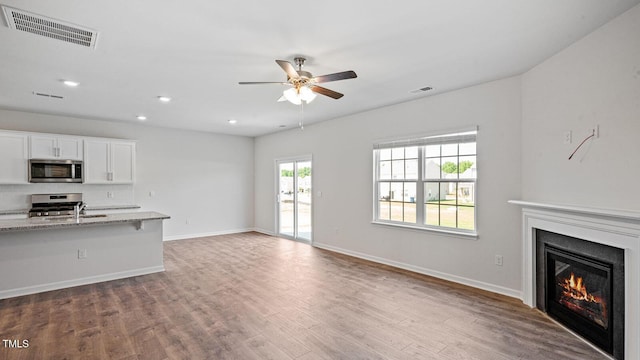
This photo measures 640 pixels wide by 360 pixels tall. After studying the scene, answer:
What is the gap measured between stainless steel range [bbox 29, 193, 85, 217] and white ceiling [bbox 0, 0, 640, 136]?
1906mm

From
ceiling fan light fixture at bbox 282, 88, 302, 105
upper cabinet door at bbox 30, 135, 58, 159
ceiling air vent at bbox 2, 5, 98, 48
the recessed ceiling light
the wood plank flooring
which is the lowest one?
the wood plank flooring

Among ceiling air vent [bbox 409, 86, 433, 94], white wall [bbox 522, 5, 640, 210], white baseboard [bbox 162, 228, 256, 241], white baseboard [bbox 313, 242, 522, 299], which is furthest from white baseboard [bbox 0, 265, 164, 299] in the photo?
white wall [bbox 522, 5, 640, 210]

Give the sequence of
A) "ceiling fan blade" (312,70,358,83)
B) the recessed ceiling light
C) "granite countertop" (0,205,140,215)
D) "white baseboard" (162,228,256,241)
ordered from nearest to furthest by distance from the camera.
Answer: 1. "ceiling fan blade" (312,70,358,83)
2. the recessed ceiling light
3. "granite countertop" (0,205,140,215)
4. "white baseboard" (162,228,256,241)

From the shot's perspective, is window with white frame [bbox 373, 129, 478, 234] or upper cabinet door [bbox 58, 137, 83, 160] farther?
upper cabinet door [bbox 58, 137, 83, 160]

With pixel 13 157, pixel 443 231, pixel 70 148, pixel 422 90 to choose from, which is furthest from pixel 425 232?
pixel 13 157

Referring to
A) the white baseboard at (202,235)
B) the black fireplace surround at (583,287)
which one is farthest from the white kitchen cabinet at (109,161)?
the black fireplace surround at (583,287)

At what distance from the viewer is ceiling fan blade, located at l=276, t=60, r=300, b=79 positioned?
2635 millimetres

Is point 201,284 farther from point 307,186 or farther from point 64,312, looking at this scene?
point 307,186

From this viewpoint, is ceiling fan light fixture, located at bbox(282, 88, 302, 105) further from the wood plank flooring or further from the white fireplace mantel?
the white fireplace mantel

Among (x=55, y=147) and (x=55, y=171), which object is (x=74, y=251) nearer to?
(x=55, y=171)

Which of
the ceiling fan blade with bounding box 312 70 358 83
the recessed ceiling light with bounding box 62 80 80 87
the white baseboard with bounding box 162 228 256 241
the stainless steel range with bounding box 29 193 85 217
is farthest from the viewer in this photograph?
the white baseboard with bounding box 162 228 256 241

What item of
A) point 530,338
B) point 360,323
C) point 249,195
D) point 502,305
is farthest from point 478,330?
point 249,195

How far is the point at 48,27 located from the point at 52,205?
463cm

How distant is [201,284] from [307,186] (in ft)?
11.4
